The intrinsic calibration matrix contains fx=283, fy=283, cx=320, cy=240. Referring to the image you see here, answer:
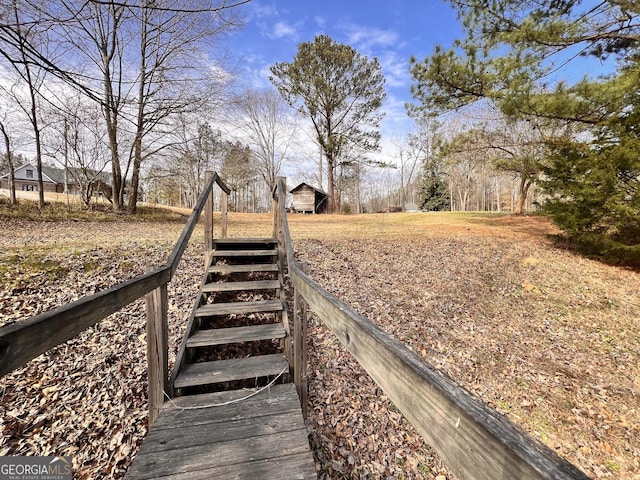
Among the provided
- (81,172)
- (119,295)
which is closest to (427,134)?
(81,172)

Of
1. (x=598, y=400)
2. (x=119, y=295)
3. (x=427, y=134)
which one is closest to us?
(x=119, y=295)

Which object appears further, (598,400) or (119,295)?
(598,400)

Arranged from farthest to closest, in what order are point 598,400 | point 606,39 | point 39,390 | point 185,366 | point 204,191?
point 606,39
point 204,191
point 598,400
point 185,366
point 39,390

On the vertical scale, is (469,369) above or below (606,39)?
below

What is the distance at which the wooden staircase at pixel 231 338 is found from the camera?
2.92 m

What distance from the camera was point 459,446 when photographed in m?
0.74

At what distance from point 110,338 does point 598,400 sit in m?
5.83

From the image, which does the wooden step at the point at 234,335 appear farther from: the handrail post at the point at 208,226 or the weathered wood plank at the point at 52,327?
the handrail post at the point at 208,226

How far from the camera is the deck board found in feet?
6.21

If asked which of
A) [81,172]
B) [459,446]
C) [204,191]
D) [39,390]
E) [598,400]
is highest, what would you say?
[81,172]

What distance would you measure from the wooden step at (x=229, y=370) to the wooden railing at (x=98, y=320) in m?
0.28

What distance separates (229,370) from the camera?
2.97m

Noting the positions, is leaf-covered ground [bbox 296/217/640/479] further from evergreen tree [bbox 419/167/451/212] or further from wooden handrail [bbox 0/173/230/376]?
evergreen tree [bbox 419/167/451/212]

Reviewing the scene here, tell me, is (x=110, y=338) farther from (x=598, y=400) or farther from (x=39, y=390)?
(x=598, y=400)
